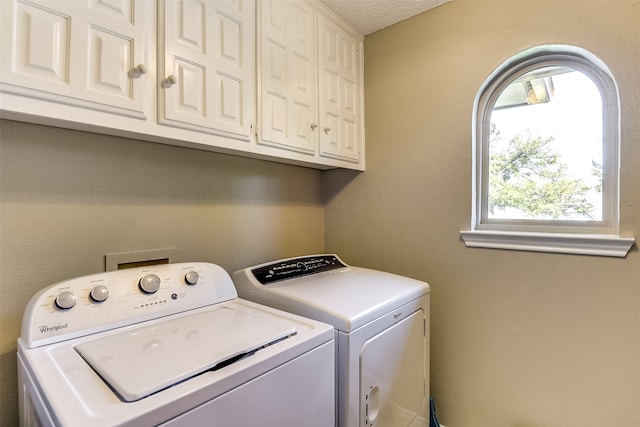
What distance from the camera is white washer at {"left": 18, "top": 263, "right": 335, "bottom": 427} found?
64 cm

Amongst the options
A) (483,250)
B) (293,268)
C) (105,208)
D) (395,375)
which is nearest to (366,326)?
(395,375)

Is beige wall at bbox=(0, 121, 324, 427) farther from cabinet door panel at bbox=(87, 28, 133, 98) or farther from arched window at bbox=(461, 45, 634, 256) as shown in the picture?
arched window at bbox=(461, 45, 634, 256)

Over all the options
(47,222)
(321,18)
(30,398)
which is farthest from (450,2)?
(30,398)

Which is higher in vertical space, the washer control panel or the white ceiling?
the white ceiling

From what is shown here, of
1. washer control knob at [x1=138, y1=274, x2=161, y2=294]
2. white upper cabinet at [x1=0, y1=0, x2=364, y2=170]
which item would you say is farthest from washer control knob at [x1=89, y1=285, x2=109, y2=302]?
white upper cabinet at [x1=0, y1=0, x2=364, y2=170]

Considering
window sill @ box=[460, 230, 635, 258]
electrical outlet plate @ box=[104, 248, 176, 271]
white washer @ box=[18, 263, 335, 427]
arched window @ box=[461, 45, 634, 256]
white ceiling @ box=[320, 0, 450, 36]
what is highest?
white ceiling @ box=[320, 0, 450, 36]

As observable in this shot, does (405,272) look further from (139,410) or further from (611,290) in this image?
(139,410)

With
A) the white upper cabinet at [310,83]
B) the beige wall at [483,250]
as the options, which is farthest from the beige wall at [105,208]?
the beige wall at [483,250]

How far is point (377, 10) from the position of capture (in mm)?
1770

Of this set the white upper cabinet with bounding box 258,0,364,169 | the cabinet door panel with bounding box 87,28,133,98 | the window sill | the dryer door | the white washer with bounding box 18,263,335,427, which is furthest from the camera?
the white upper cabinet with bounding box 258,0,364,169

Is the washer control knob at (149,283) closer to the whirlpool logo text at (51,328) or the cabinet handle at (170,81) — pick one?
the whirlpool logo text at (51,328)

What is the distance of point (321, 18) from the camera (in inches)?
67.9

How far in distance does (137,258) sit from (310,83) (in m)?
1.16

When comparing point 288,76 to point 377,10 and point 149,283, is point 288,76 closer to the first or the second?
point 377,10
